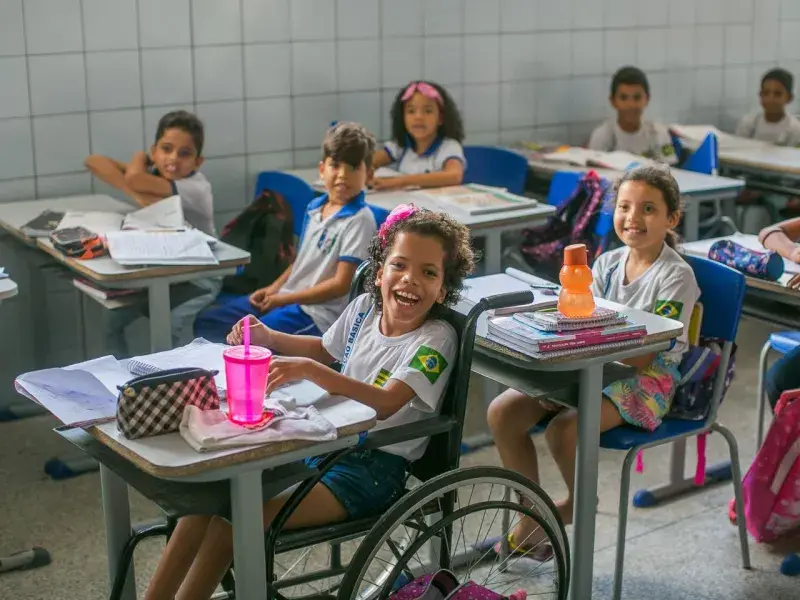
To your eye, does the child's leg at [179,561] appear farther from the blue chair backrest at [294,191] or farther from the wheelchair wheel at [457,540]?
the blue chair backrest at [294,191]

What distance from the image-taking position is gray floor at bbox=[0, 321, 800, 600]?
3.08m

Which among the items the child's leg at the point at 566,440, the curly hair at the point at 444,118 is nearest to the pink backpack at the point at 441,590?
the child's leg at the point at 566,440

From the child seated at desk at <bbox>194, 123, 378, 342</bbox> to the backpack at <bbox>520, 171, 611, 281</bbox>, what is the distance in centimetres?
93

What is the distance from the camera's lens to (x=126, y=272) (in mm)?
3361

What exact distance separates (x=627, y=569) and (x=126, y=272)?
1.58 meters

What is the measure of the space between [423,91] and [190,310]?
1.37 m

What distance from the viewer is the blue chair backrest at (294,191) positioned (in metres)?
4.29

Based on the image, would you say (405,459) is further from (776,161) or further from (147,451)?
(776,161)

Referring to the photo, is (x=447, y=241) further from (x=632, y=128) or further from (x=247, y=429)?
(x=632, y=128)

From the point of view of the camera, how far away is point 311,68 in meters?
4.78

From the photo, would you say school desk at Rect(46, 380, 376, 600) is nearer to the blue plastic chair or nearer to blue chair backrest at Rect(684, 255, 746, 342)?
the blue plastic chair

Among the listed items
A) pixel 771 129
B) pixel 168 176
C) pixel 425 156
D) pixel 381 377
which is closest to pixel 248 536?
pixel 381 377

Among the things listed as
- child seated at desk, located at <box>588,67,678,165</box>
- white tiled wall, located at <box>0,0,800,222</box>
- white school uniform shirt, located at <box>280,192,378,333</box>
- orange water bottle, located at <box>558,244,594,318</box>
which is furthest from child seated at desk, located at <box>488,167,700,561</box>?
child seated at desk, located at <box>588,67,678,165</box>

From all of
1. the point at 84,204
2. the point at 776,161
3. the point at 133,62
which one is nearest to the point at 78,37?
the point at 133,62
